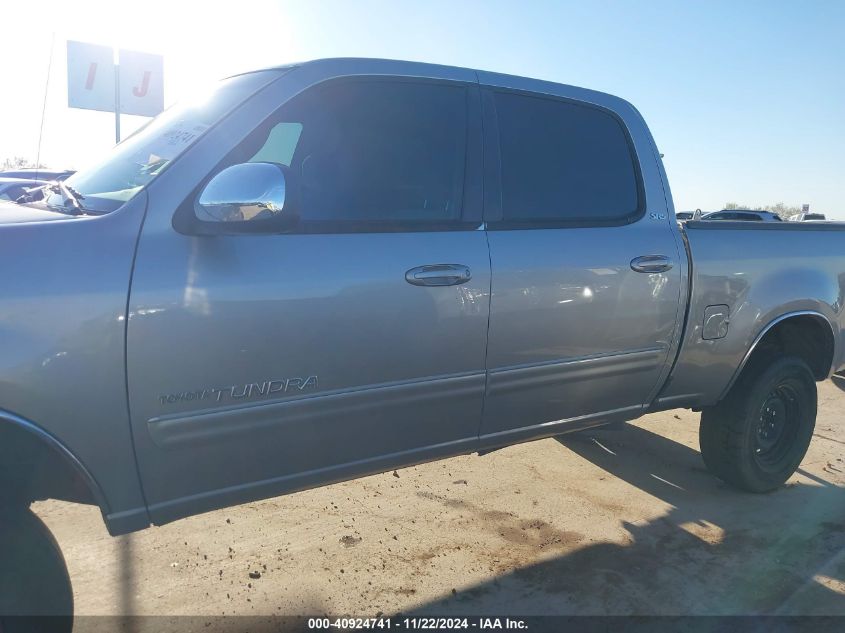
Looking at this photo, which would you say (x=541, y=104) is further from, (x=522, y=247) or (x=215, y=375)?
(x=215, y=375)

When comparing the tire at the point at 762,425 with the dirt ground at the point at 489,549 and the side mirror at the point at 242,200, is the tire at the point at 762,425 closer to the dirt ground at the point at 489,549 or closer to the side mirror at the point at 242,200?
the dirt ground at the point at 489,549

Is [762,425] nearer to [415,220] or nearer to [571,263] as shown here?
[571,263]

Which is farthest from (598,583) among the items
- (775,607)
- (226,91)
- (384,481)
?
(226,91)

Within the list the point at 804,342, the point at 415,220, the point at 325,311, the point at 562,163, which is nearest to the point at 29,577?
A: the point at 325,311

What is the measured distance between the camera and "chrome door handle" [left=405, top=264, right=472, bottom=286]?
245 centimetres

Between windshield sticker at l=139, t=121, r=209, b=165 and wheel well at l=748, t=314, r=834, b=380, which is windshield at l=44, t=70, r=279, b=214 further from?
wheel well at l=748, t=314, r=834, b=380

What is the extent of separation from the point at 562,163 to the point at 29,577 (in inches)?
107

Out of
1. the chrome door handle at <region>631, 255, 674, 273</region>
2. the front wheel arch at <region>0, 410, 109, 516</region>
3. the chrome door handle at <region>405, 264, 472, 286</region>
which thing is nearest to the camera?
the front wheel arch at <region>0, 410, 109, 516</region>

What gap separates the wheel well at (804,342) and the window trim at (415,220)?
2083 millimetres

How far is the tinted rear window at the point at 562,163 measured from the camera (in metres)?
2.94

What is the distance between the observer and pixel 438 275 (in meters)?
2.50

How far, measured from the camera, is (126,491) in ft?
Answer: 6.80

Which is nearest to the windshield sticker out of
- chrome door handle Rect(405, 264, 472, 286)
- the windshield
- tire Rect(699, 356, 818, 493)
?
the windshield

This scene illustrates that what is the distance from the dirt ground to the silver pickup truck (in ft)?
2.08
